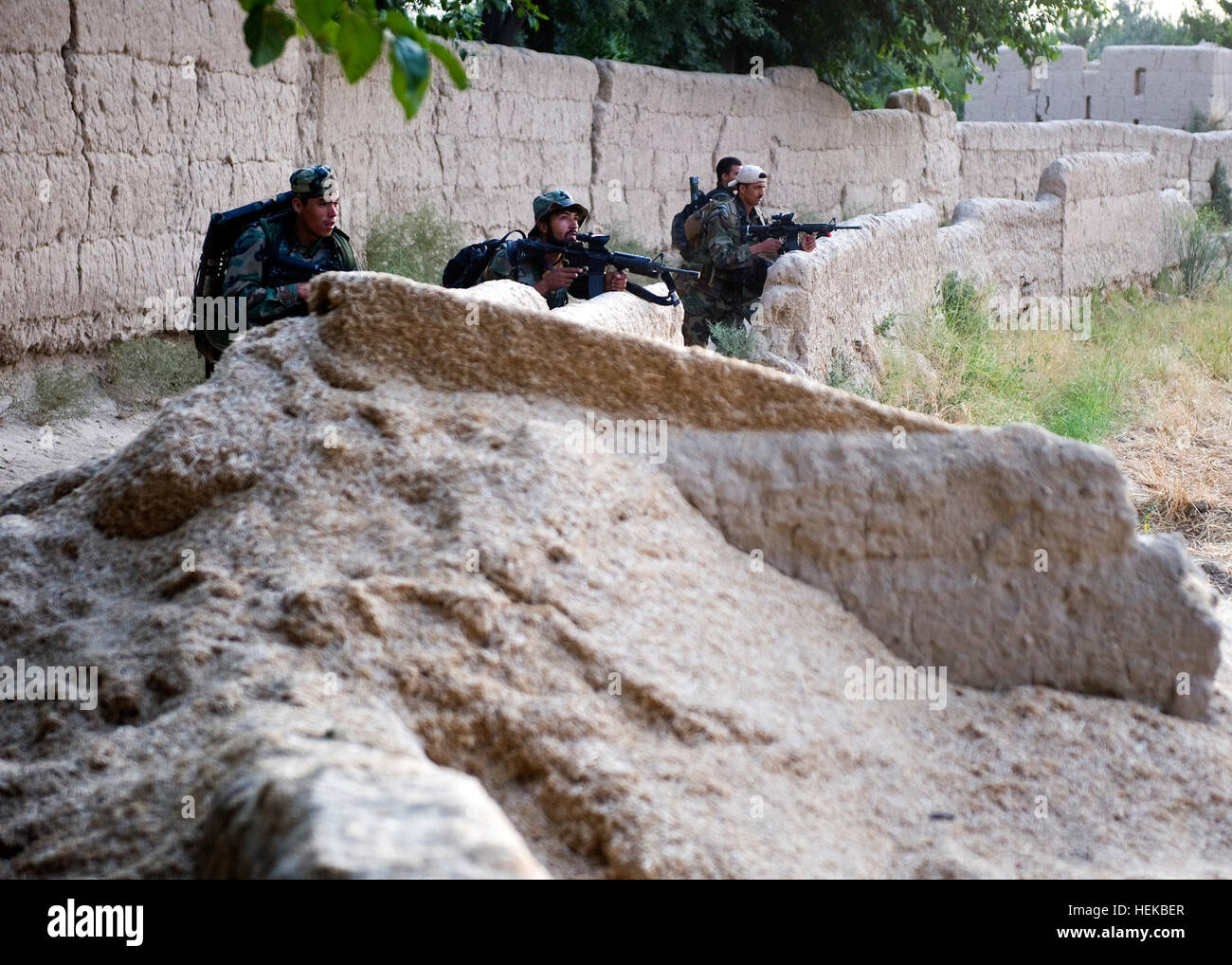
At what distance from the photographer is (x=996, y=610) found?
2801mm

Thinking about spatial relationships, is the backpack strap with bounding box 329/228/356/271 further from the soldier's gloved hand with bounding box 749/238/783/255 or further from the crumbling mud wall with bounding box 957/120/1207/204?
the crumbling mud wall with bounding box 957/120/1207/204

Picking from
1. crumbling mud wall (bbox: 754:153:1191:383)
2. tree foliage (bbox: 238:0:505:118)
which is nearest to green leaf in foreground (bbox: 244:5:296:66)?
tree foliage (bbox: 238:0:505:118)

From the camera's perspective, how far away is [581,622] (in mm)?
2373

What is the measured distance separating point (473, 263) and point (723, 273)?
2.61 metres

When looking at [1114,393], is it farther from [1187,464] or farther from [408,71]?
[408,71]

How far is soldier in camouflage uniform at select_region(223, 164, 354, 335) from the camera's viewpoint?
526 centimetres

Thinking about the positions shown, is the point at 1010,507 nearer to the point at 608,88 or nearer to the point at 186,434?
the point at 186,434

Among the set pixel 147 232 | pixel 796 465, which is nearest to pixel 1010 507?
pixel 796 465

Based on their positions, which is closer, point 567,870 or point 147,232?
point 567,870
